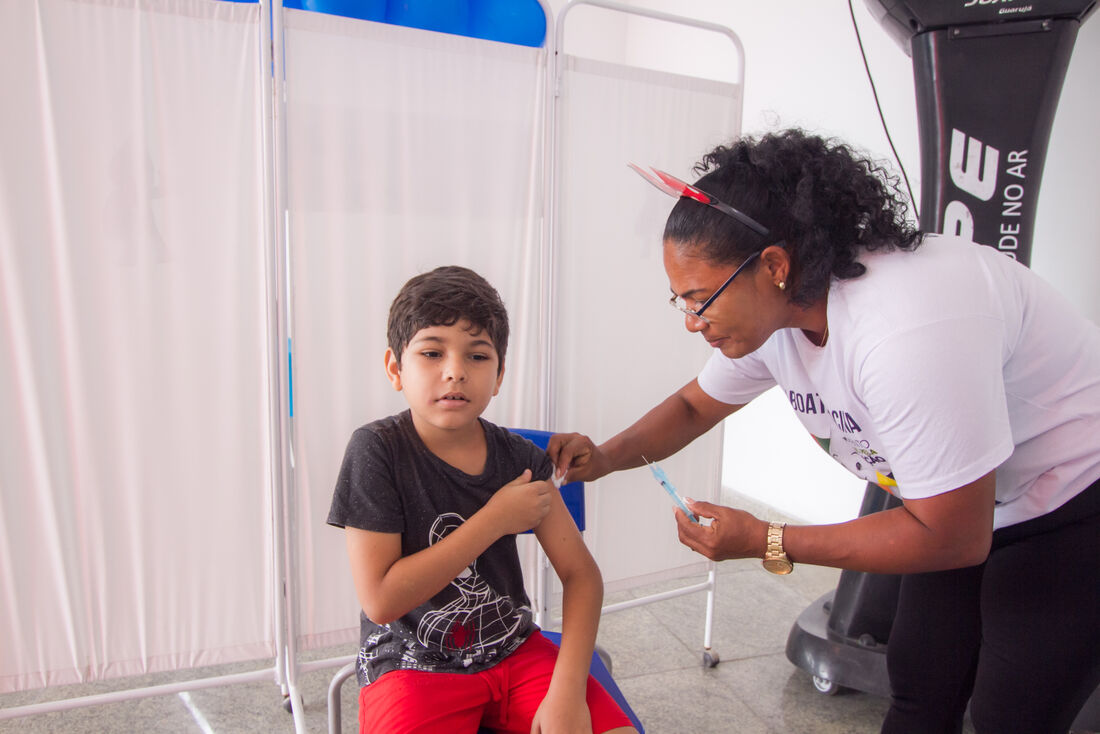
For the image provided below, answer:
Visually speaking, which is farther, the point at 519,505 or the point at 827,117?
the point at 827,117

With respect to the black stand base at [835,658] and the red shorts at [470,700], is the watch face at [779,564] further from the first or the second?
the black stand base at [835,658]

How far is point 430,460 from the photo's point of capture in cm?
129

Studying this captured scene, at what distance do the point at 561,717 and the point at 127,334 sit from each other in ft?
4.06

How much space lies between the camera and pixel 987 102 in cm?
181

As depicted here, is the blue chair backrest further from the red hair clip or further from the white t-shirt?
the red hair clip

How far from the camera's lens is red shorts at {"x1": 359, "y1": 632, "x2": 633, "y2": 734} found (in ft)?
3.76

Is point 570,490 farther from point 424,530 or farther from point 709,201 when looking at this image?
point 709,201

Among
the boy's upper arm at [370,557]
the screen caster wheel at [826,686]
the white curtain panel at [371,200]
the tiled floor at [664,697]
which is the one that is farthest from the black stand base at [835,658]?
the boy's upper arm at [370,557]

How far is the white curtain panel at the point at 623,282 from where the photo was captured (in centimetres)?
209

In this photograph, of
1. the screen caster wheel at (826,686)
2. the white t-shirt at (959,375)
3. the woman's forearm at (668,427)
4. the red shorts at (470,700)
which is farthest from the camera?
the screen caster wheel at (826,686)

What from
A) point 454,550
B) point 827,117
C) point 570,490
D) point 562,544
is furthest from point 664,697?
point 827,117

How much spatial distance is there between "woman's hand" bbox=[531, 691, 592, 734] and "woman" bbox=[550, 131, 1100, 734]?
1.04 ft

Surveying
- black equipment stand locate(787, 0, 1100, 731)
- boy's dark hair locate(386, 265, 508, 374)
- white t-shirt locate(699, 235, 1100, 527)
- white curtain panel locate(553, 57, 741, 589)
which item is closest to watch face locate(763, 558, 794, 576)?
white t-shirt locate(699, 235, 1100, 527)

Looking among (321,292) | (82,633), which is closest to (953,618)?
(321,292)
